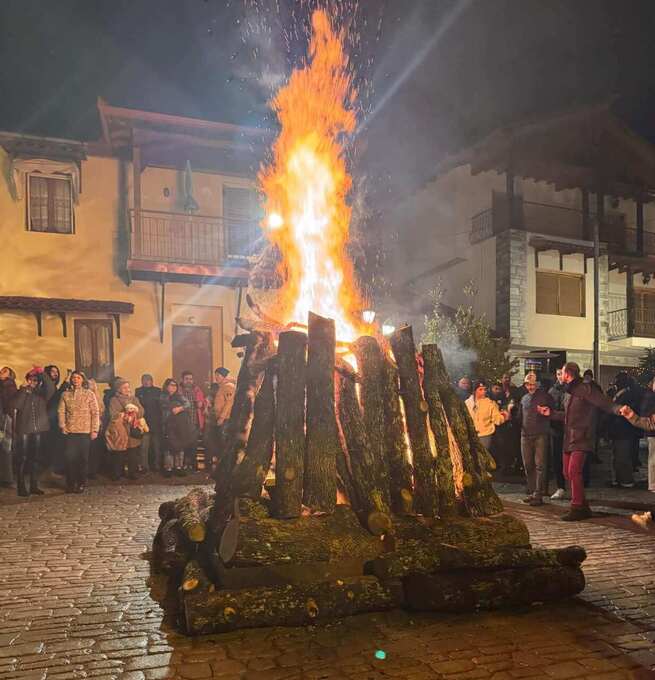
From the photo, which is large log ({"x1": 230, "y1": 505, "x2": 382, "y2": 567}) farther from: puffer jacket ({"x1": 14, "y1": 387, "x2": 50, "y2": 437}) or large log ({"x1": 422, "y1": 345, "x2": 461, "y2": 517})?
puffer jacket ({"x1": 14, "y1": 387, "x2": 50, "y2": 437})

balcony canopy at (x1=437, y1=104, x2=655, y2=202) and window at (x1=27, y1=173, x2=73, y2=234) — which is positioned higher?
balcony canopy at (x1=437, y1=104, x2=655, y2=202)

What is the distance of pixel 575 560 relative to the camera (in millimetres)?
4746

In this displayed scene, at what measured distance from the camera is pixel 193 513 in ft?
18.1

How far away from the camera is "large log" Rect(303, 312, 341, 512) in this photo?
4.85 m

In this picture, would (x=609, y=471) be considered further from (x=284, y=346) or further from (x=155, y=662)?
(x=155, y=662)

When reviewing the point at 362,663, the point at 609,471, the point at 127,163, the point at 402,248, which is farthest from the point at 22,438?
the point at 402,248

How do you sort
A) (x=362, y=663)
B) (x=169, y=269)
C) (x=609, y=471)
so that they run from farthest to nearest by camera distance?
(x=169, y=269)
(x=609, y=471)
(x=362, y=663)

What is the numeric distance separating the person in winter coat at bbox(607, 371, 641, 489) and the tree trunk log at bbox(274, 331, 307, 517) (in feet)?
28.4

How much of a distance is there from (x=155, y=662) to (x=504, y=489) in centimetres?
867

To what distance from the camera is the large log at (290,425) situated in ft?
15.6

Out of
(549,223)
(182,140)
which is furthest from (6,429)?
(549,223)

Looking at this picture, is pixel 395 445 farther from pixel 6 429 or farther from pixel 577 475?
pixel 6 429

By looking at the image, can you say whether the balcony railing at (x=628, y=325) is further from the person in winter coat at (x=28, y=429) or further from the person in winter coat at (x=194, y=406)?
the person in winter coat at (x=28, y=429)

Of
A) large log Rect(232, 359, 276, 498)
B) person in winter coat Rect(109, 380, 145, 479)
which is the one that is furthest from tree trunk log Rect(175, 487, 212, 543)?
person in winter coat Rect(109, 380, 145, 479)
